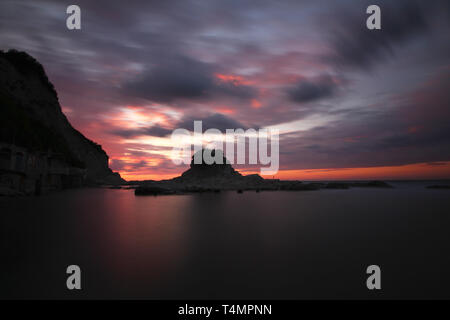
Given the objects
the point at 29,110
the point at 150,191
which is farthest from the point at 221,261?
the point at 29,110

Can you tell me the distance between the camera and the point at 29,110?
74.9 metres

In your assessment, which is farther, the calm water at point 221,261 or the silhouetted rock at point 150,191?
the silhouetted rock at point 150,191

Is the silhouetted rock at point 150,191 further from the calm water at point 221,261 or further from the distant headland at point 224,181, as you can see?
the calm water at point 221,261

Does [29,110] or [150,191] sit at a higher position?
[29,110]

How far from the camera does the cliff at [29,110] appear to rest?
163ft

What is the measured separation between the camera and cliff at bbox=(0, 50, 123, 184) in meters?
49.8

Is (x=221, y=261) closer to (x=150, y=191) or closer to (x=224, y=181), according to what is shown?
(x=150, y=191)

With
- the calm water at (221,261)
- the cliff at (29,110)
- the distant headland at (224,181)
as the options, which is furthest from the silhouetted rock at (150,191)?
the calm water at (221,261)

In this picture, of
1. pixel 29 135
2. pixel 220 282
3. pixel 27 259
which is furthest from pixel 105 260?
pixel 29 135

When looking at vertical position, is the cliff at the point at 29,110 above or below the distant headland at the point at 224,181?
above

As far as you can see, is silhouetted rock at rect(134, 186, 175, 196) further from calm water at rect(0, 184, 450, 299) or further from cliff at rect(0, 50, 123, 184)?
calm water at rect(0, 184, 450, 299)

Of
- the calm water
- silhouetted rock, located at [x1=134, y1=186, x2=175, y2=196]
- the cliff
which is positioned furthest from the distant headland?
the calm water

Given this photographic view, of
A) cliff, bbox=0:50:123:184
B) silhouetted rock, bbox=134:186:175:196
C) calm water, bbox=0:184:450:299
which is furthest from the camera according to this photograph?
silhouetted rock, bbox=134:186:175:196
